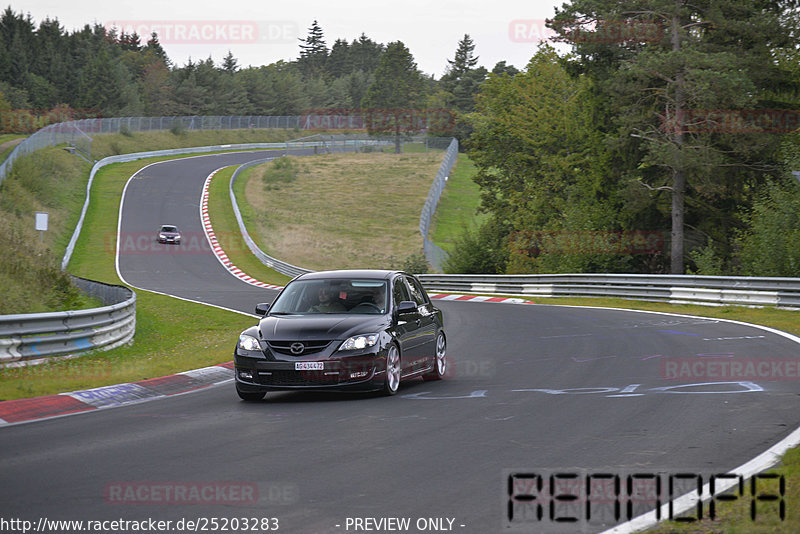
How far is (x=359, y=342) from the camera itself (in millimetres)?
11273

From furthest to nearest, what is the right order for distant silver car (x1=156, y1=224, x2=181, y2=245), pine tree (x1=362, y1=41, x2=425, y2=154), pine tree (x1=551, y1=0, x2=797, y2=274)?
1. pine tree (x1=362, y1=41, x2=425, y2=154)
2. distant silver car (x1=156, y1=224, x2=181, y2=245)
3. pine tree (x1=551, y1=0, x2=797, y2=274)

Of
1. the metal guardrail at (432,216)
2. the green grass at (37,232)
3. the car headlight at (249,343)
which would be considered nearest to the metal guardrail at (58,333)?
the green grass at (37,232)

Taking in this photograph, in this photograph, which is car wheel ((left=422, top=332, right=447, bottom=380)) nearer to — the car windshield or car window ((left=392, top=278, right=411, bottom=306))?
car window ((left=392, top=278, right=411, bottom=306))

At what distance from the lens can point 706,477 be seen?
6574 millimetres

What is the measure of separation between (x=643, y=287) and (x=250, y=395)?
22088mm

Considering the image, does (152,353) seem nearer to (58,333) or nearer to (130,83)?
(58,333)

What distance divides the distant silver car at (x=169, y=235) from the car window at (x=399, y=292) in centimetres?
4959

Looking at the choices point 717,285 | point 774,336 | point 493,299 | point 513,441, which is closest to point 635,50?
point 493,299

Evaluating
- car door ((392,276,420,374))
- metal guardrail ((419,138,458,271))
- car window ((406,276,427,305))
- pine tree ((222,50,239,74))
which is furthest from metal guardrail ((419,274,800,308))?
pine tree ((222,50,239,74))

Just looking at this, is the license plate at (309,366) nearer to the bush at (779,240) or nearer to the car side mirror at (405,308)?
the car side mirror at (405,308)

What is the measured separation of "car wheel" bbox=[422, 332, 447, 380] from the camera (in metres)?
13.5

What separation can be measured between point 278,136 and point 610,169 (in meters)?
91.2

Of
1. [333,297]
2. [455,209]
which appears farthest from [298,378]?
[455,209]

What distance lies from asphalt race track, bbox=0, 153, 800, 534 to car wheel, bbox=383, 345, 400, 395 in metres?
0.19
